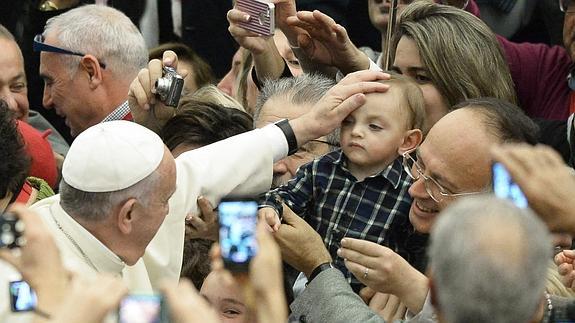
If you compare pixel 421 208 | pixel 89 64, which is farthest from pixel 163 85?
pixel 421 208

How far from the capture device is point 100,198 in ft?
12.8

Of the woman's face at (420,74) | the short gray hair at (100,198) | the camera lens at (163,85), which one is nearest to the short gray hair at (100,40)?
the camera lens at (163,85)

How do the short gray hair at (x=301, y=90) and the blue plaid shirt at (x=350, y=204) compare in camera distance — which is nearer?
the blue plaid shirt at (x=350, y=204)

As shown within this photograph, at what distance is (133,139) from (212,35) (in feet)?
10.0

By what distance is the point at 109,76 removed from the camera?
5.79 metres

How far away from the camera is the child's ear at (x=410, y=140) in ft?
14.1

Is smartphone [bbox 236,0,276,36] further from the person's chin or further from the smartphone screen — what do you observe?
the smartphone screen

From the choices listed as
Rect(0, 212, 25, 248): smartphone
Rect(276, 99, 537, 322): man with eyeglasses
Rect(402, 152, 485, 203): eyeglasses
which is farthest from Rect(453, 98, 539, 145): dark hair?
Rect(0, 212, 25, 248): smartphone

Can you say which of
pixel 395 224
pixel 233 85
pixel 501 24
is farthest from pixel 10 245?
pixel 501 24

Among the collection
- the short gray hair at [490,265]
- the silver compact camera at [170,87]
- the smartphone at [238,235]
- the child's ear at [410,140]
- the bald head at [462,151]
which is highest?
the short gray hair at [490,265]

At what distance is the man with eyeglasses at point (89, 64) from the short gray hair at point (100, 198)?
1.84 meters

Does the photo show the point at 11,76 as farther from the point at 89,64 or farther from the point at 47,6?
the point at 47,6

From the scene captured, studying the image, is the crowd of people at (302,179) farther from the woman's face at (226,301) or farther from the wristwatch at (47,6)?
the wristwatch at (47,6)

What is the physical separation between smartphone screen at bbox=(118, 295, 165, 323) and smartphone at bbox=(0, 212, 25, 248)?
53 centimetres
